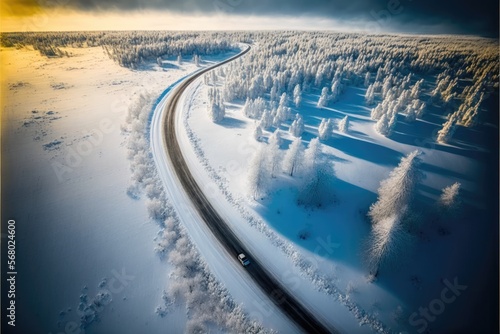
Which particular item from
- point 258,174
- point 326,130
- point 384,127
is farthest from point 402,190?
point 384,127

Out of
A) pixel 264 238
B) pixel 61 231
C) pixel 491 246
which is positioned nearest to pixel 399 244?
pixel 264 238

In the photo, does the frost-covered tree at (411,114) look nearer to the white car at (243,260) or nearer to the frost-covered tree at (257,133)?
the frost-covered tree at (257,133)

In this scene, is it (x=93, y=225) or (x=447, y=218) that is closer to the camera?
(x=93, y=225)

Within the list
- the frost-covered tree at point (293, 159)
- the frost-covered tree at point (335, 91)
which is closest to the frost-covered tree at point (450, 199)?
the frost-covered tree at point (293, 159)

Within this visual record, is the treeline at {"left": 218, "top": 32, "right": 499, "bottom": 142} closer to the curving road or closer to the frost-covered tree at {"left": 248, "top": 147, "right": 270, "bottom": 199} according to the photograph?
the frost-covered tree at {"left": 248, "top": 147, "right": 270, "bottom": 199}

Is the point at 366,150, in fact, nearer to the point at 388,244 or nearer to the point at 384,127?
the point at 384,127

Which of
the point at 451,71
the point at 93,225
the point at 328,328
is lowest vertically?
the point at 328,328

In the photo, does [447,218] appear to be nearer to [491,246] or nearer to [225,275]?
[491,246]
